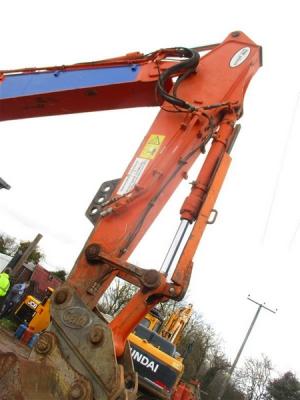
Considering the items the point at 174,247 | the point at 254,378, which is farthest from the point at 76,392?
the point at 254,378

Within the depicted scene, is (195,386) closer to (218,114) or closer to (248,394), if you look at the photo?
(218,114)

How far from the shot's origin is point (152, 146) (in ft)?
12.2

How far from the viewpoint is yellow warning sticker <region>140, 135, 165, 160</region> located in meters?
3.65

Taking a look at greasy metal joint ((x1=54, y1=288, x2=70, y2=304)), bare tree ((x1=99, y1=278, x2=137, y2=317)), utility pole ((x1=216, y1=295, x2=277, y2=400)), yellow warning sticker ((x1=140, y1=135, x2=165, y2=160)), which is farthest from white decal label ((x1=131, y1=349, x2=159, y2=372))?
bare tree ((x1=99, y1=278, x2=137, y2=317))

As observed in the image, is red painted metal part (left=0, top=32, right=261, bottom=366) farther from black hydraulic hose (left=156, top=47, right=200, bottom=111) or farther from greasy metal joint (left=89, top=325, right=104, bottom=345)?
greasy metal joint (left=89, top=325, right=104, bottom=345)

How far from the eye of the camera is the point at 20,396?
225cm

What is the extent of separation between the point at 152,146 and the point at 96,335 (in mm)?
1819

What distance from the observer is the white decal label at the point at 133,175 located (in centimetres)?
351

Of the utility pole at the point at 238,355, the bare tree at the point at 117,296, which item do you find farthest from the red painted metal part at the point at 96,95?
the bare tree at the point at 117,296

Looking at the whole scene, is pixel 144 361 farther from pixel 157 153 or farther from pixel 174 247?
pixel 157 153

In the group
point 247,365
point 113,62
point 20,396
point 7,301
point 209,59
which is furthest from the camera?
point 247,365

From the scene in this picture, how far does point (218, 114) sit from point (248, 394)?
59.9 m

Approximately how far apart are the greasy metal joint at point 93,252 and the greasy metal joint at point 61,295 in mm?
351

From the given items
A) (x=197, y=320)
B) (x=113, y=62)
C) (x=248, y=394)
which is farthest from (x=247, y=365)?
(x=113, y=62)
